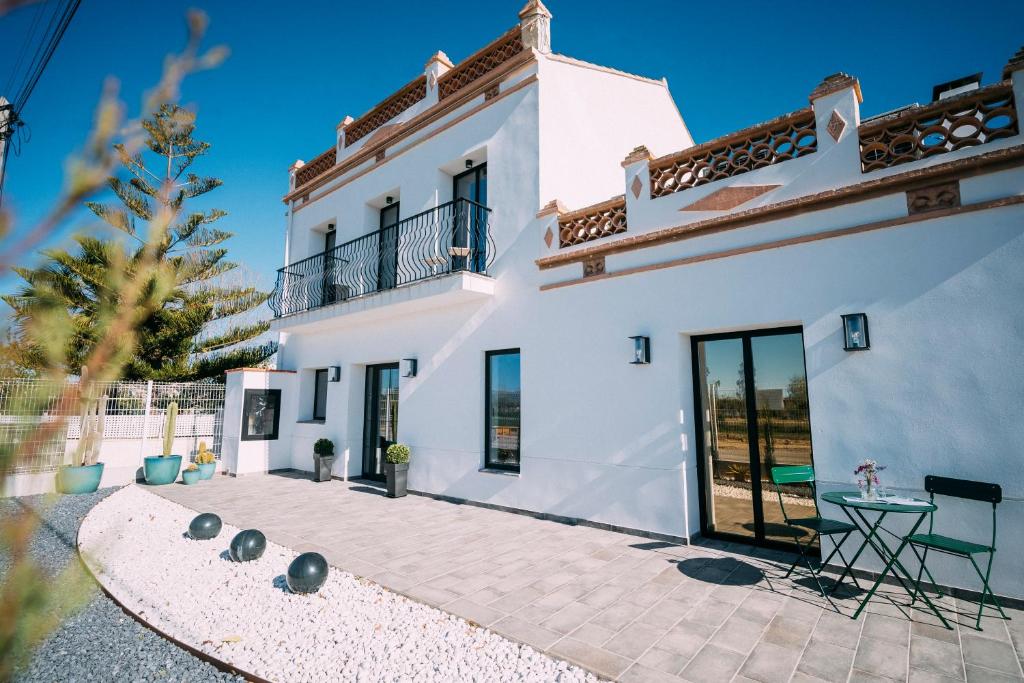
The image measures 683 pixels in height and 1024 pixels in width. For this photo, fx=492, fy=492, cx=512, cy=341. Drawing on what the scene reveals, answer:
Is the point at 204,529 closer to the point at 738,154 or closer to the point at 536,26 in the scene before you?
the point at 738,154

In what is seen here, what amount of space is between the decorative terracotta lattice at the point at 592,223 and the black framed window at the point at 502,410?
6.05 feet

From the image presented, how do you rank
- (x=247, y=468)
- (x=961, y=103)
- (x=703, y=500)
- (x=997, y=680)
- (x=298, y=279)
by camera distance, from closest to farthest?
(x=997, y=680)
(x=961, y=103)
(x=703, y=500)
(x=247, y=468)
(x=298, y=279)

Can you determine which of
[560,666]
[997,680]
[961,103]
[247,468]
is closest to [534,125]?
[961,103]

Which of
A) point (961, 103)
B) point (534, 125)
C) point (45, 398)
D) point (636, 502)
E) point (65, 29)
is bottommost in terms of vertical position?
point (636, 502)

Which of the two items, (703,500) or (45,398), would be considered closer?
(45,398)

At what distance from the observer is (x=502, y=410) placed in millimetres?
7332

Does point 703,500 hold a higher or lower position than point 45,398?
lower

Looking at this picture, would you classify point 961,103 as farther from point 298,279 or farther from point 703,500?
point 298,279

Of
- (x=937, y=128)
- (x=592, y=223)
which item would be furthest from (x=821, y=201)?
(x=592, y=223)

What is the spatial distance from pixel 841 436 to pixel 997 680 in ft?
6.63

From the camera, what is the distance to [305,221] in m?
11.8

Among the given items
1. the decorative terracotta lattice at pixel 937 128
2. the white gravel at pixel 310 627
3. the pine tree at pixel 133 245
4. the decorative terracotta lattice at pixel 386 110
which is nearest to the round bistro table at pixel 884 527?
the white gravel at pixel 310 627

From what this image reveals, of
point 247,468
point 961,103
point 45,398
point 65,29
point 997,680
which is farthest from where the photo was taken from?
point 247,468

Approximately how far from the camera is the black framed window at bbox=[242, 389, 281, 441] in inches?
412
